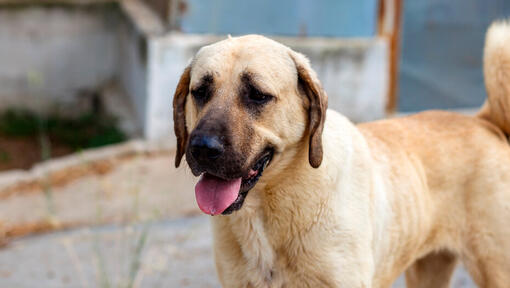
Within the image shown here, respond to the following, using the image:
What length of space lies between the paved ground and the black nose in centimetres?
209

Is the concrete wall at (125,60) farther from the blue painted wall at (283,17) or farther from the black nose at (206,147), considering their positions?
the black nose at (206,147)

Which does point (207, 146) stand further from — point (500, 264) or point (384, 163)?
point (500, 264)

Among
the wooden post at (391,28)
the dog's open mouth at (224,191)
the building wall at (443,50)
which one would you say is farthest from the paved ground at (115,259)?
the building wall at (443,50)

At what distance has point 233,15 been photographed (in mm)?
7738

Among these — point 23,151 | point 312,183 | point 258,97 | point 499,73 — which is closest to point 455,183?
point 499,73

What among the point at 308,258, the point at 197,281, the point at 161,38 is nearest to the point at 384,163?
the point at 308,258

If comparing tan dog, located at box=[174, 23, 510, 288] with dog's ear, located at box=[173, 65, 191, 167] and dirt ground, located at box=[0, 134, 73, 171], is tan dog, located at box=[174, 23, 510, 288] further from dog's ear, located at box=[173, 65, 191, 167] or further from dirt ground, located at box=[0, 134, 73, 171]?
dirt ground, located at box=[0, 134, 73, 171]

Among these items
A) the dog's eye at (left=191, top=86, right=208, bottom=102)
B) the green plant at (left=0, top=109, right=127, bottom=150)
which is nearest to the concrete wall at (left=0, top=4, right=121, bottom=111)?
the green plant at (left=0, top=109, right=127, bottom=150)

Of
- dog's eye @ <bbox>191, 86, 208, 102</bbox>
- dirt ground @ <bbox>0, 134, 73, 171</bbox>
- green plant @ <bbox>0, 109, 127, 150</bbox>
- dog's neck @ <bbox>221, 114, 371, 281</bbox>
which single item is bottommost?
dirt ground @ <bbox>0, 134, 73, 171</bbox>

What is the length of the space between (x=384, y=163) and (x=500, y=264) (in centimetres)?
81

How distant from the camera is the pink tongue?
2.98m

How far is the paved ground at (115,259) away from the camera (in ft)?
16.7

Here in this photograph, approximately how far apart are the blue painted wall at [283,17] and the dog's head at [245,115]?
4457 millimetres

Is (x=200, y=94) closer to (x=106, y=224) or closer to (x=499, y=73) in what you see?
(x=499, y=73)
